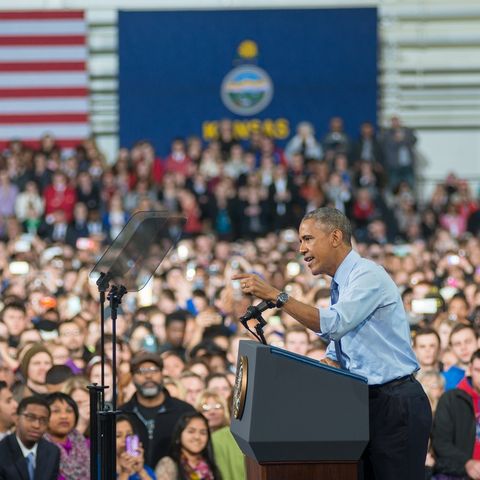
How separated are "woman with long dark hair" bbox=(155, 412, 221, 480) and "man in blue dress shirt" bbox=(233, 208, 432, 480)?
276 centimetres

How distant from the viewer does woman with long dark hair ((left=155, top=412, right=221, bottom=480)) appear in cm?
830

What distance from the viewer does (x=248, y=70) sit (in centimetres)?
2412

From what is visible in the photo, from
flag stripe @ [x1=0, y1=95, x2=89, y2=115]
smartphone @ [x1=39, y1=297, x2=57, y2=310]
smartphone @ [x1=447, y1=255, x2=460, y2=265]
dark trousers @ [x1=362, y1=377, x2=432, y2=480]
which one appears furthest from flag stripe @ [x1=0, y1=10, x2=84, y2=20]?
dark trousers @ [x1=362, y1=377, x2=432, y2=480]

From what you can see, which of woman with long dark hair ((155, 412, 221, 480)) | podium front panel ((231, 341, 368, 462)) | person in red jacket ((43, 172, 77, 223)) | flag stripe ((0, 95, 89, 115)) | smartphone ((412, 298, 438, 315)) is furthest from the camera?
flag stripe ((0, 95, 89, 115))

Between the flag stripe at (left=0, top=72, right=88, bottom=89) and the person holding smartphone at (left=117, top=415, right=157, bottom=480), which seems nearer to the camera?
the person holding smartphone at (left=117, top=415, right=157, bottom=480)

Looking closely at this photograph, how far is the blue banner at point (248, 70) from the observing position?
78.8 ft

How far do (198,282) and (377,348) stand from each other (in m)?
8.82

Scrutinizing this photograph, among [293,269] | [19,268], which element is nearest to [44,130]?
[19,268]

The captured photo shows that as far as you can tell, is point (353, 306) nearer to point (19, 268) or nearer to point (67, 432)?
point (67, 432)

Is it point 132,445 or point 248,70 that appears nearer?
point 132,445

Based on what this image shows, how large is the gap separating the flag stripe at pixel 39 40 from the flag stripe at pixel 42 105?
952 mm

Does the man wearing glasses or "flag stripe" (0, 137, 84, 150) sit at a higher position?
"flag stripe" (0, 137, 84, 150)

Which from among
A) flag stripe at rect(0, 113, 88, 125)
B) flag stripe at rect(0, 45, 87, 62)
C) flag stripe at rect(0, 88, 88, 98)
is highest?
flag stripe at rect(0, 45, 87, 62)

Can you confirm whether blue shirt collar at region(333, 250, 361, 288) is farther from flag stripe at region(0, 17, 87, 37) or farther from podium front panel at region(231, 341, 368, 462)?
flag stripe at region(0, 17, 87, 37)
